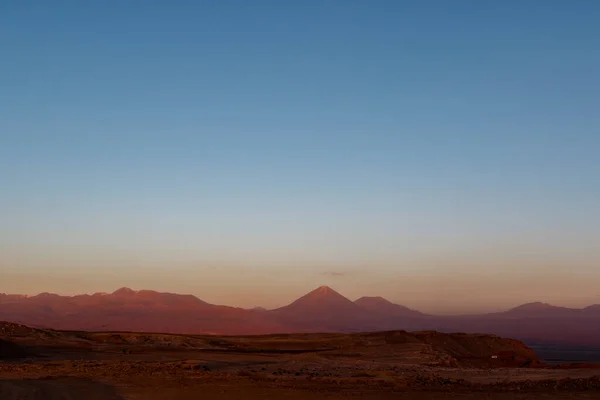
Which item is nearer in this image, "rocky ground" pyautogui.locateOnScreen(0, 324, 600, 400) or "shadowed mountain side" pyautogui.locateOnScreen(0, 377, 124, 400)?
"shadowed mountain side" pyautogui.locateOnScreen(0, 377, 124, 400)

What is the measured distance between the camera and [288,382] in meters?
28.7

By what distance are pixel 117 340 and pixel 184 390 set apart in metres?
48.0

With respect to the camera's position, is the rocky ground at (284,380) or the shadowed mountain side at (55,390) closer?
the shadowed mountain side at (55,390)

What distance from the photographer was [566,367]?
41.6m

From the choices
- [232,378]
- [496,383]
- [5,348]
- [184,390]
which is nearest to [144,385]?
[184,390]

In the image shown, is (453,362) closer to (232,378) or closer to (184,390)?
(232,378)

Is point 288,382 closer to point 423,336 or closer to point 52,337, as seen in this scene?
point 423,336

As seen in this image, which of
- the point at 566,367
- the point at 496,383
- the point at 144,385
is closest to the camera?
the point at 144,385

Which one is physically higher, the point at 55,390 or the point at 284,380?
the point at 284,380

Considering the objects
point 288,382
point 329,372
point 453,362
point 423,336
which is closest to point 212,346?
point 423,336

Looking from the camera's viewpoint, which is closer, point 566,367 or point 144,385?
point 144,385

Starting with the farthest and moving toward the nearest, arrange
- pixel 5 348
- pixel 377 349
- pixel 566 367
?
1. pixel 377 349
2. pixel 5 348
3. pixel 566 367

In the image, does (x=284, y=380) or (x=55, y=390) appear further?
(x=284, y=380)

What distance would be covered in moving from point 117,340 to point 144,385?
45.6 metres
